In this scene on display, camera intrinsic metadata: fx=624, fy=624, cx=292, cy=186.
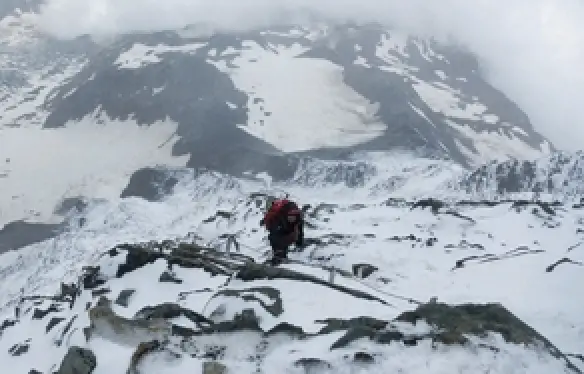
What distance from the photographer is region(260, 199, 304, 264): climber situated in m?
17.5

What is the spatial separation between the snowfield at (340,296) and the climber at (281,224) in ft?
3.97

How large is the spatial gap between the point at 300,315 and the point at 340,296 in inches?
60.1

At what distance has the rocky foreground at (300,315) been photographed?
918 centimetres

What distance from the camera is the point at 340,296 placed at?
555 inches

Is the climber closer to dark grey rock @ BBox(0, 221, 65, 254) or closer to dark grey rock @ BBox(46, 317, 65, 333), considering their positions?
dark grey rock @ BBox(46, 317, 65, 333)

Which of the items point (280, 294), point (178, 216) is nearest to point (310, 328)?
point (280, 294)

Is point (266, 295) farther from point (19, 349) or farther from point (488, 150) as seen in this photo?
point (488, 150)

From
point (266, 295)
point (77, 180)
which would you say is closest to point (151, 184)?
point (77, 180)

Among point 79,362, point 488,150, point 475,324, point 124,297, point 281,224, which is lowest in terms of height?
point 488,150

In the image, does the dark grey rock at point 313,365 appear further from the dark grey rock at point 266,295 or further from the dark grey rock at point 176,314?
the dark grey rock at point 176,314

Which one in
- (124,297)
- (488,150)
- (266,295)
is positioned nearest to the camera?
(266,295)

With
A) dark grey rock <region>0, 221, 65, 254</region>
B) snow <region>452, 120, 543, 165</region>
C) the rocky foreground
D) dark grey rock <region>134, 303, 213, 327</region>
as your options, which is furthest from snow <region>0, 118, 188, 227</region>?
dark grey rock <region>134, 303, 213, 327</region>

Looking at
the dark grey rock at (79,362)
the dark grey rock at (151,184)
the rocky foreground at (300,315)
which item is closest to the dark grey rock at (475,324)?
the rocky foreground at (300,315)

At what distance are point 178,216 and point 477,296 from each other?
302 ft
